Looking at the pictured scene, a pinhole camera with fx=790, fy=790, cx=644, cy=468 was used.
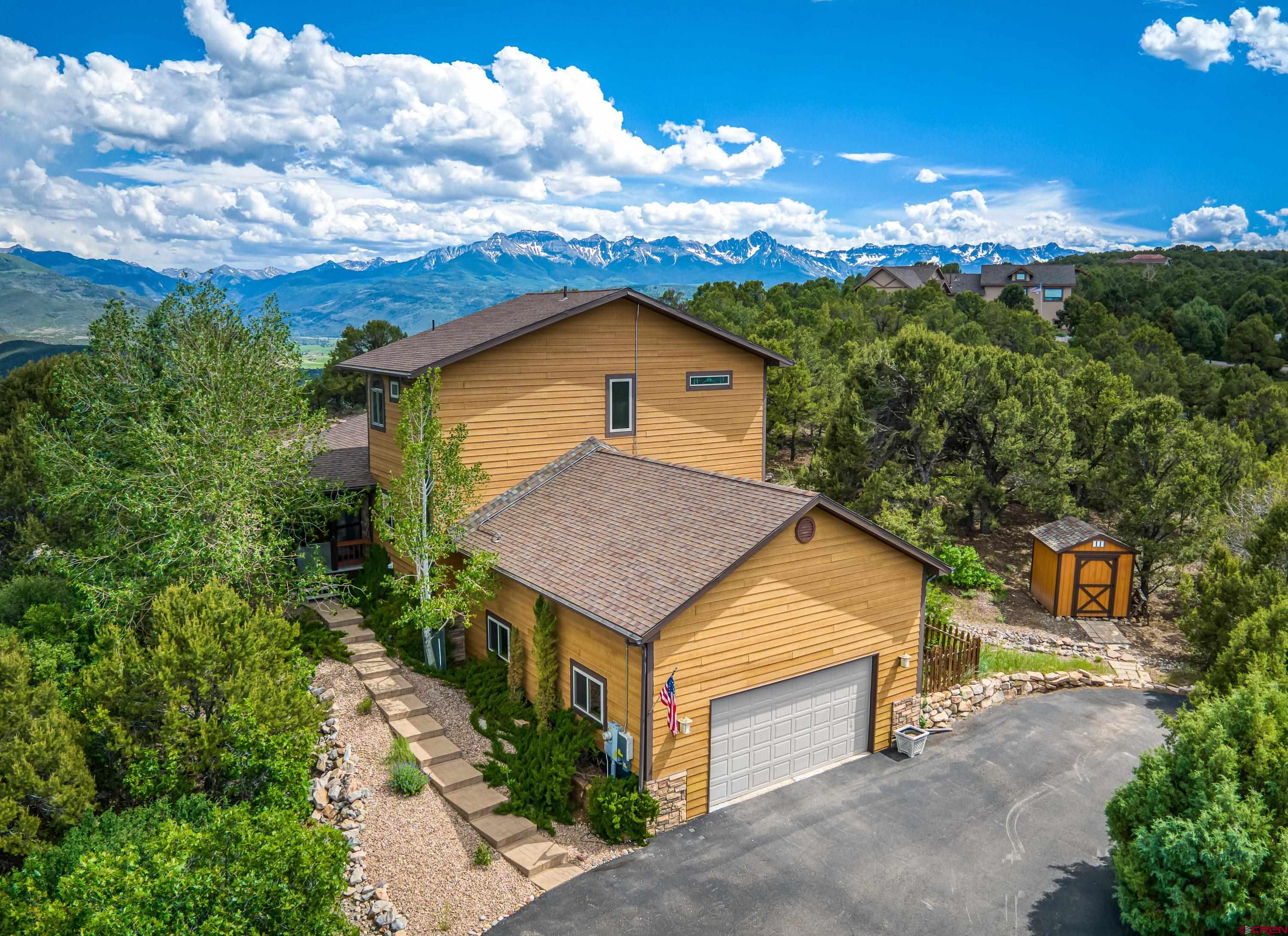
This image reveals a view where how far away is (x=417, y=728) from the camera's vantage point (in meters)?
14.4

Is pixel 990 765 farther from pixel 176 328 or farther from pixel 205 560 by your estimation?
pixel 176 328

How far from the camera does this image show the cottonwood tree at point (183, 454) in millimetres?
15305

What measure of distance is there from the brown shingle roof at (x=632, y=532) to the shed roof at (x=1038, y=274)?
94455 millimetres

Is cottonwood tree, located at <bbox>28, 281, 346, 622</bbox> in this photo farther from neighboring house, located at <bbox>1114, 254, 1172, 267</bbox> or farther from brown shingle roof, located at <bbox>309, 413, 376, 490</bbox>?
neighboring house, located at <bbox>1114, 254, 1172, 267</bbox>

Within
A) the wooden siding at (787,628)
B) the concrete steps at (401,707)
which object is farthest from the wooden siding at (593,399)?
the wooden siding at (787,628)

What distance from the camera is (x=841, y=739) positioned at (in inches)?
584

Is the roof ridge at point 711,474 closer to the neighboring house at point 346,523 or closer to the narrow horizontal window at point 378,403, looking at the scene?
the narrow horizontal window at point 378,403

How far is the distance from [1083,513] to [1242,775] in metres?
20.4

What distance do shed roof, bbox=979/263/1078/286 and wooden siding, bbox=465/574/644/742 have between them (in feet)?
320

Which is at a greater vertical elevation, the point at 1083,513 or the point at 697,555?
the point at 697,555

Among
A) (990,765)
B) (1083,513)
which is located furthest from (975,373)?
(990,765)

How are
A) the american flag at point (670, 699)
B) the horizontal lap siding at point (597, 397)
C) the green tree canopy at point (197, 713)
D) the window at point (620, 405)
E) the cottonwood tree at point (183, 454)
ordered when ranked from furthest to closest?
the window at point (620, 405), the horizontal lap siding at point (597, 397), the cottonwood tree at point (183, 454), the american flag at point (670, 699), the green tree canopy at point (197, 713)

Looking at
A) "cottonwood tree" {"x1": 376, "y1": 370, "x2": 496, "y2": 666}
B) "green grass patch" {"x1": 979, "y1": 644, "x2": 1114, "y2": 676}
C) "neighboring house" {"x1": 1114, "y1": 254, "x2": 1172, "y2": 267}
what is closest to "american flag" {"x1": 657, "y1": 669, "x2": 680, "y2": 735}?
"cottonwood tree" {"x1": 376, "y1": 370, "x2": 496, "y2": 666}

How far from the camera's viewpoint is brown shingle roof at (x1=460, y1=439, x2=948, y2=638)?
492 inches
